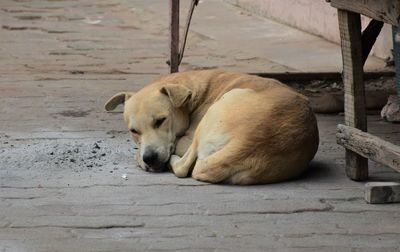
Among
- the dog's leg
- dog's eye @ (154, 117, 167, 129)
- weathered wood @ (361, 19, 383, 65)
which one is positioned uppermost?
weathered wood @ (361, 19, 383, 65)

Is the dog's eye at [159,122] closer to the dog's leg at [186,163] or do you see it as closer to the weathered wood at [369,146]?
the dog's leg at [186,163]

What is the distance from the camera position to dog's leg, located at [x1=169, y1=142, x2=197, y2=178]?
6.19 metres

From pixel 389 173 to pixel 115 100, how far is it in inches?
82.6

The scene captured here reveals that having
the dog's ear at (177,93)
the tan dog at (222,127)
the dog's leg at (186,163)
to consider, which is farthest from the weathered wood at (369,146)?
the dog's ear at (177,93)

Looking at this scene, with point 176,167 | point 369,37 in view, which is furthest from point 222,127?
point 369,37

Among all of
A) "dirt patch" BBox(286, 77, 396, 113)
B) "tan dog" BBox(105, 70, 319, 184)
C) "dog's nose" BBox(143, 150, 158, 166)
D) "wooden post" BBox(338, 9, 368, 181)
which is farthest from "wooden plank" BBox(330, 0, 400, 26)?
"dirt patch" BBox(286, 77, 396, 113)

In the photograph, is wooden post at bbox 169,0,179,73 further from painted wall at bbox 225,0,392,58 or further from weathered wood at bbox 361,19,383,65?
painted wall at bbox 225,0,392,58

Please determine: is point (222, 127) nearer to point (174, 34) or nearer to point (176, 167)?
point (176, 167)

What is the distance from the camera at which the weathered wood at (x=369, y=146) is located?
220 inches

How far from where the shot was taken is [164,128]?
647 cm

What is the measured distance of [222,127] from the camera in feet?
19.7

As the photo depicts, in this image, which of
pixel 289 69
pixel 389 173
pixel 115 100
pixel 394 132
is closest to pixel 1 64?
pixel 289 69

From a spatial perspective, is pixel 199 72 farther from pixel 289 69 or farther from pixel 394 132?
pixel 289 69

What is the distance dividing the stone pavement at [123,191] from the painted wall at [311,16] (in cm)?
34
